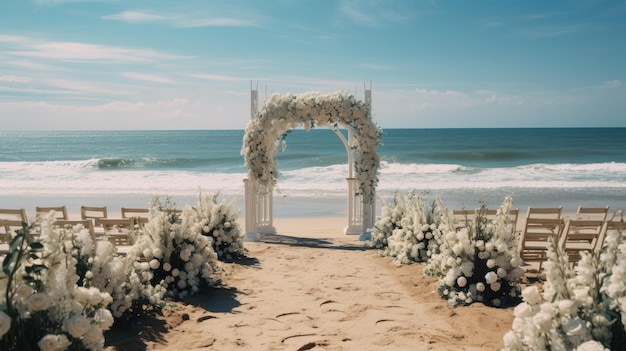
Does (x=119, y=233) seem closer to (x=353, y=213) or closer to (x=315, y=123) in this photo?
(x=315, y=123)

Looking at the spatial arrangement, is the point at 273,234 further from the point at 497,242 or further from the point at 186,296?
the point at 497,242

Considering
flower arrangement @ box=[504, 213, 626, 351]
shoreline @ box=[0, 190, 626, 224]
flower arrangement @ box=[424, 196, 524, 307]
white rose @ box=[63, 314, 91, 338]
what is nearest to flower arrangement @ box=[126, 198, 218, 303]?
flower arrangement @ box=[424, 196, 524, 307]

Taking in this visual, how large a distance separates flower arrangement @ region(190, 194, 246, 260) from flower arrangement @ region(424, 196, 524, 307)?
388 centimetres

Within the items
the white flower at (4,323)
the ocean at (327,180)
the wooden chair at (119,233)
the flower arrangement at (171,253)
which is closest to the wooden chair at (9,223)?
the wooden chair at (119,233)

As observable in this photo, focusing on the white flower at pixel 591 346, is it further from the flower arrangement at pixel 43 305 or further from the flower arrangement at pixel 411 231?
the flower arrangement at pixel 411 231

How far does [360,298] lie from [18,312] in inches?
174

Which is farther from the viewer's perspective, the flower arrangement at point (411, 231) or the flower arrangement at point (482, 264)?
the flower arrangement at point (411, 231)

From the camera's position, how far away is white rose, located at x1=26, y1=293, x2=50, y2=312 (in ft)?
9.27

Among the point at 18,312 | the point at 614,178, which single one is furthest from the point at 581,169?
the point at 18,312

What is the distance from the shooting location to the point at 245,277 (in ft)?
25.9

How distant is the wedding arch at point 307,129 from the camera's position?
11.4 meters

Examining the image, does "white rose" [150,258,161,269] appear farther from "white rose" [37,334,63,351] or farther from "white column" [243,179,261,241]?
"white column" [243,179,261,241]

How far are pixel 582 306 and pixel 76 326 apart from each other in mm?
2754

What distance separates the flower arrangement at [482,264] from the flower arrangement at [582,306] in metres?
2.78
